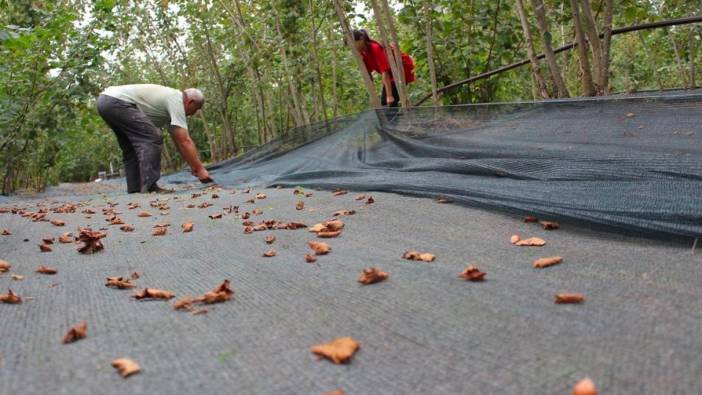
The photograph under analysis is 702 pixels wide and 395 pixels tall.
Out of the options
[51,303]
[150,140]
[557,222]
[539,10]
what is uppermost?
[539,10]

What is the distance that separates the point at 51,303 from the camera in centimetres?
133

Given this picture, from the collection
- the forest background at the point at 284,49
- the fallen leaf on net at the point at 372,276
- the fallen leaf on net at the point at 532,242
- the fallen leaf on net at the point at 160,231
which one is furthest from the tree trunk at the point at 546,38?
the fallen leaf on net at the point at 372,276

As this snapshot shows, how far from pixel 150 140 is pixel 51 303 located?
3.85 m

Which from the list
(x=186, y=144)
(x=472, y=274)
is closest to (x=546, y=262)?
(x=472, y=274)

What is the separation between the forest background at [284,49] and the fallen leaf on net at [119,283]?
1.56 meters

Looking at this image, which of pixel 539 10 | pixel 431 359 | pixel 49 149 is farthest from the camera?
pixel 49 149

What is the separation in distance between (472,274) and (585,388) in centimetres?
58

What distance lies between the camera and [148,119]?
503cm

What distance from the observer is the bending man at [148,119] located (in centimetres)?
490

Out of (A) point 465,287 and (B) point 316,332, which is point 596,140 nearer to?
(A) point 465,287

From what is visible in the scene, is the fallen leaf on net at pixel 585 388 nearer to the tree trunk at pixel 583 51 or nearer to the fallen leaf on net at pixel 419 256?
the fallen leaf on net at pixel 419 256

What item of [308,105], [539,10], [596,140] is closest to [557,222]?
[596,140]

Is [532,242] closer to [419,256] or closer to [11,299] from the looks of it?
[419,256]

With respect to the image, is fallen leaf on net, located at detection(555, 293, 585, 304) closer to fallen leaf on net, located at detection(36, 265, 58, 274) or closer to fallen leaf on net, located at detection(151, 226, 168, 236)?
fallen leaf on net, located at detection(36, 265, 58, 274)
